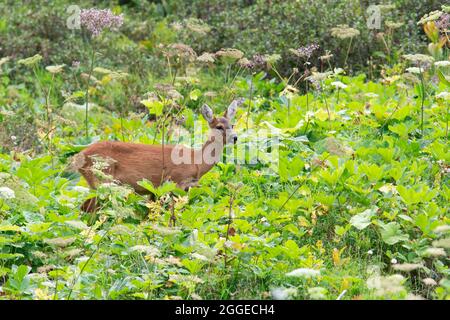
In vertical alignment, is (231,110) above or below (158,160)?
above

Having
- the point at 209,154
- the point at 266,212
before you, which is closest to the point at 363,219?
the point at 266,212

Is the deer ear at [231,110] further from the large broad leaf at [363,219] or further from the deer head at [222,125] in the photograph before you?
the large broad leaf at [363,219]

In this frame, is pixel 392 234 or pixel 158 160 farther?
pixel 158 160

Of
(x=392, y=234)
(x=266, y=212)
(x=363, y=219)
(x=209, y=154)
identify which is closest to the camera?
(x=392, y=234)

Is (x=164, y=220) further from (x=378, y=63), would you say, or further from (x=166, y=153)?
(x=378, y=63)

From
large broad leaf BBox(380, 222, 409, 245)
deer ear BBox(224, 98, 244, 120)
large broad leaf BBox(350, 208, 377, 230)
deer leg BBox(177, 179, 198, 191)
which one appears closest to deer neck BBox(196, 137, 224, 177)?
deer leg BBox(177, 179, 198, 191)

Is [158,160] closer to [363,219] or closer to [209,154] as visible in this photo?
[209,154]

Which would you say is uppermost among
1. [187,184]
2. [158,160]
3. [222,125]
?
[222,125]

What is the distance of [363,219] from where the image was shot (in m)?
6.24

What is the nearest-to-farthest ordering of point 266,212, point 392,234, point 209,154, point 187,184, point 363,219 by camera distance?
1. point 392,234
2. point 363,219
3. point 266,212
4. point 187,184
5. point 209,154

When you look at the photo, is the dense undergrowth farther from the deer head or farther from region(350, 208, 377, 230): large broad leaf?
the deer head

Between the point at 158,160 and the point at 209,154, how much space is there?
484 millimetres

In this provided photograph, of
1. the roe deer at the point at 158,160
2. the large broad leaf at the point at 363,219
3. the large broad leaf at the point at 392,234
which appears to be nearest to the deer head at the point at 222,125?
the roe deer at the point at 158,160
